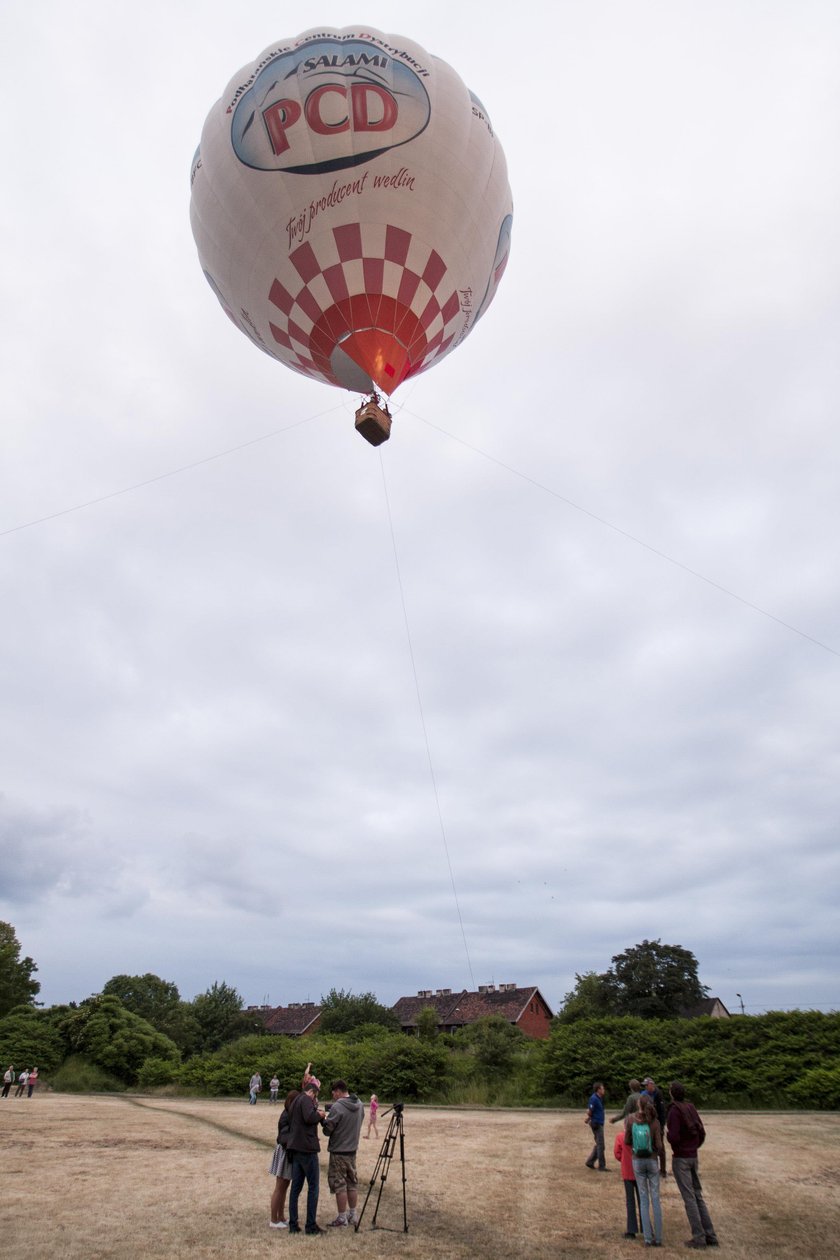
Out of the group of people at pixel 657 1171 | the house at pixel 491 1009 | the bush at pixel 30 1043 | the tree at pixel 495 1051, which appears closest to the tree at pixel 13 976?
the bush at pixel 30 1043

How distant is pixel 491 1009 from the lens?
57.1 meters

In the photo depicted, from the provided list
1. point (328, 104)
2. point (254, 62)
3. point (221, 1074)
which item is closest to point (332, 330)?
point (328, 104)

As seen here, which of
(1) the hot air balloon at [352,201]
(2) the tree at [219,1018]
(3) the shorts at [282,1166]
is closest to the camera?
(3) the shorts at [282,1166]

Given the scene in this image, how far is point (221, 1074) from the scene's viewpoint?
107 feet

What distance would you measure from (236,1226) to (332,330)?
48.5ft

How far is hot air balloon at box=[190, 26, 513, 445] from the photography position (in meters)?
13.5

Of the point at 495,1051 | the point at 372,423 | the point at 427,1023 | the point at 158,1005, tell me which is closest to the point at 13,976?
the point at 158,1005

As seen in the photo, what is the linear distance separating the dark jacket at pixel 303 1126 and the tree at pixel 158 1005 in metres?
53.8

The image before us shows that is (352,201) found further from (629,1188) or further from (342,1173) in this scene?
(629,1188)

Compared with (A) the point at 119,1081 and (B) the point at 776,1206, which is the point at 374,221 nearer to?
(B) the point at 776,1206

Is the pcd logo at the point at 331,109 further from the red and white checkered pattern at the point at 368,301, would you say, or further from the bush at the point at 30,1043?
the bush at the point at 30,1043

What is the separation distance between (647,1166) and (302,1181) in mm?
3913

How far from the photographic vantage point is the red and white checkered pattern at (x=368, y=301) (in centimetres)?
1407

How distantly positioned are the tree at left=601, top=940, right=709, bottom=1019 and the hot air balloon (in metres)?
35.6
